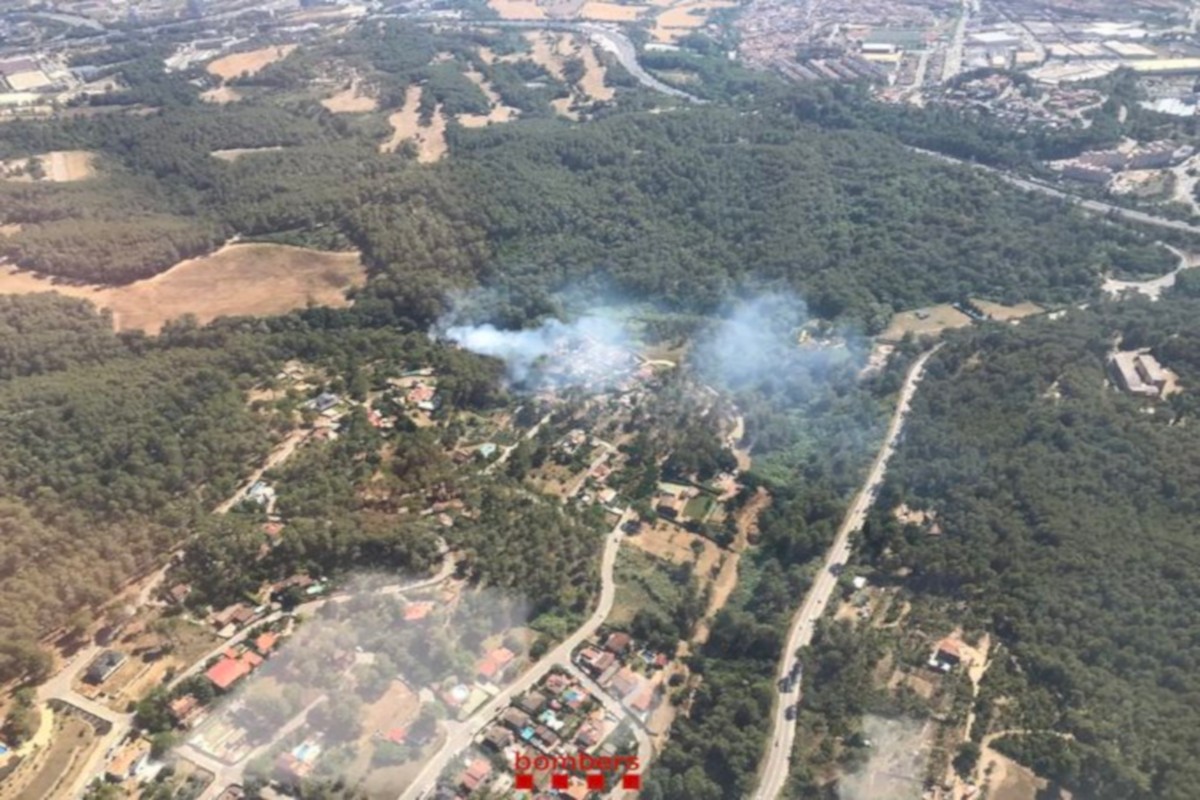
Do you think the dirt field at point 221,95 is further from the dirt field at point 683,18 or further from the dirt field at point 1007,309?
the dirt field at point 1007,309

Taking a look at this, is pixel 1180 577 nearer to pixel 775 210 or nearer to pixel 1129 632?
pixel 1129 632

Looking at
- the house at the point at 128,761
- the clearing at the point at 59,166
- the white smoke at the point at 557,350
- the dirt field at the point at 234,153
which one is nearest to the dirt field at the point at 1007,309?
the white smoke at the point at 557,350

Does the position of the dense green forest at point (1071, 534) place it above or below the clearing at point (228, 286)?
below

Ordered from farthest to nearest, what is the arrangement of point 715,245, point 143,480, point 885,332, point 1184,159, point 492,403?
point 1184,159 < point 715,245 < point 885,332 < point 492,403 < point 143,480

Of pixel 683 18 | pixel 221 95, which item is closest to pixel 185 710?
pixel 221 95

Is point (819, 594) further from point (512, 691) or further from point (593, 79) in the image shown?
point (593, 79)

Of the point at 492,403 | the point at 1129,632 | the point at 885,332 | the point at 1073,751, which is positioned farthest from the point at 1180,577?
the point at 492,403
